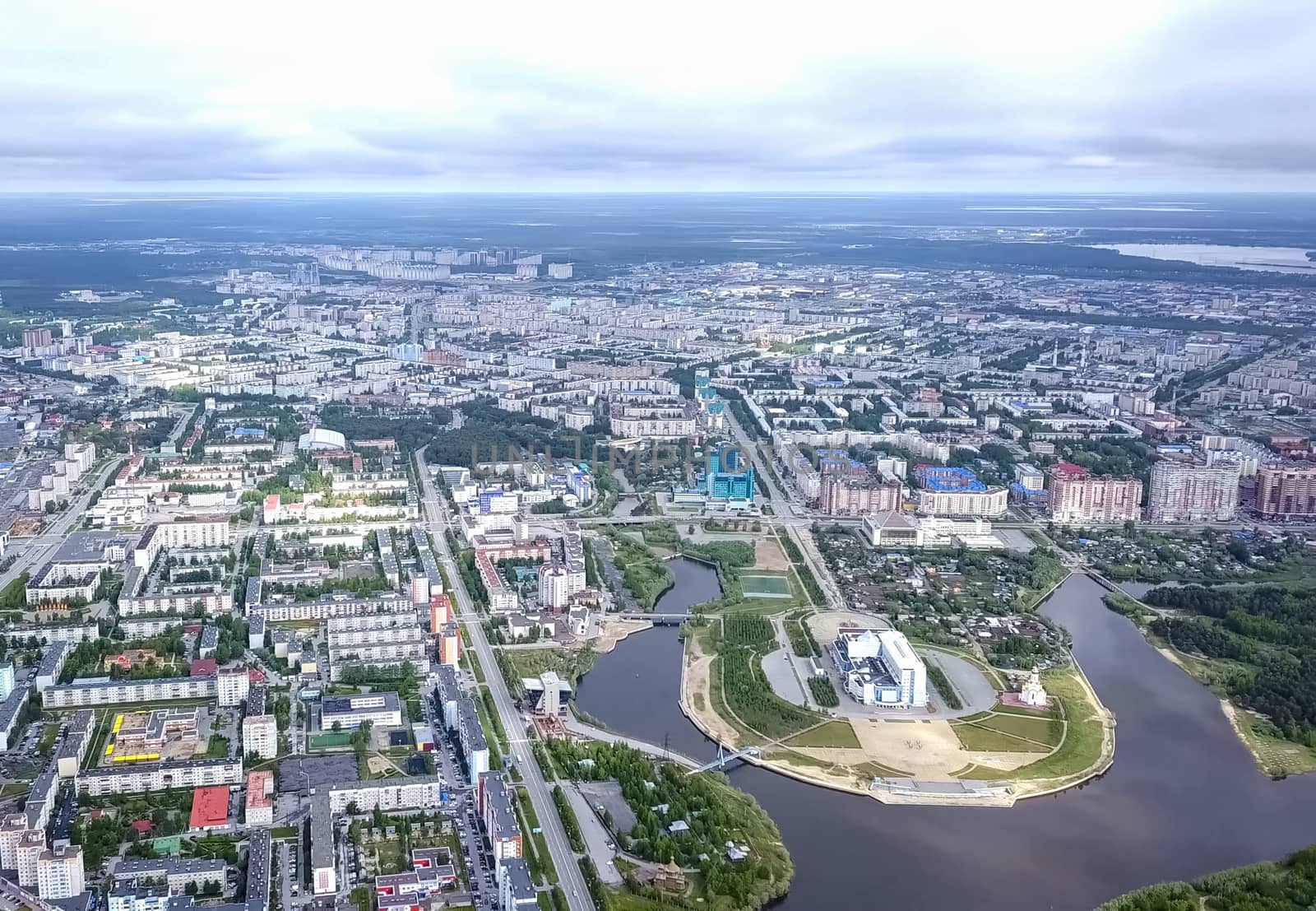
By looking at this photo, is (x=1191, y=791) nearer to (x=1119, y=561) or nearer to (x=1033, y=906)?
(x=1033, y=906)

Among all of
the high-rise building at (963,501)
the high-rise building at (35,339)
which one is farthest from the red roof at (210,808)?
the high-rise building at (35,339)

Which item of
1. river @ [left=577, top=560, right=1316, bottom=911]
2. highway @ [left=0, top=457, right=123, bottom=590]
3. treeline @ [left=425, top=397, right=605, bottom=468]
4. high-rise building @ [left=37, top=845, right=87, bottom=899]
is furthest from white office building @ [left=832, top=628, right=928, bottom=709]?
highway @ [left=0, top=457, right=123, bottom=590]

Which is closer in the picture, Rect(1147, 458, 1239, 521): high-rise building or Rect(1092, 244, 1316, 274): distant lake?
Rect(1147, 458, 1239, 521): high-rise building

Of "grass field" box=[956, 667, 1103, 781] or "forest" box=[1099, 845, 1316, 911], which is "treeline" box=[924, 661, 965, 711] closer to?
"grass field" box=[956, 667, 1103, 781]

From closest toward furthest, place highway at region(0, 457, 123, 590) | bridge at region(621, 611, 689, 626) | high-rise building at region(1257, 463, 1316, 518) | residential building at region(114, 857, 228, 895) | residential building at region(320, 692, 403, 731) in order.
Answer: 1. residential building at region(114, 857, 228, 895)
2. residential building at region(320, 692, 403, 731)
3. bridge at region(621, 611, 689, 626)
4. highway at region(0, 457, 123, 590)
5. high-rise building at region(1257, 463, 1316, 518)

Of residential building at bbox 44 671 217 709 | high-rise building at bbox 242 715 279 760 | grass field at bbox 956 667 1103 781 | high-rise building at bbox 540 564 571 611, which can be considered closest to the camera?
high-rise building at bbox 242 715 279 760

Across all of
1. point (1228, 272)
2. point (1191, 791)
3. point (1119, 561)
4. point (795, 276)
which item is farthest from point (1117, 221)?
point (1191, 791)

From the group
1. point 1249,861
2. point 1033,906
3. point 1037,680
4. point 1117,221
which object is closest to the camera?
point 1033,906

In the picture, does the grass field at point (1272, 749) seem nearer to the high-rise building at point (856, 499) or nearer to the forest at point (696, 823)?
the forest at point (696, 823)
